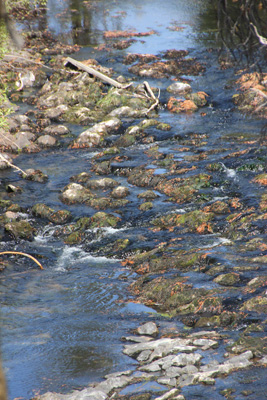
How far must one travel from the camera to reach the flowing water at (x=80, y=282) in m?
7.30

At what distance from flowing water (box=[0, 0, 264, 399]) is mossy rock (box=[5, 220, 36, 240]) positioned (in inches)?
12.5

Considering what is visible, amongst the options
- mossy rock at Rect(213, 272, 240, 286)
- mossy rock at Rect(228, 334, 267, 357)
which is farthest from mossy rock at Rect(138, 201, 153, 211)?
mossy rock at Rect(228, 334, 267, 357)

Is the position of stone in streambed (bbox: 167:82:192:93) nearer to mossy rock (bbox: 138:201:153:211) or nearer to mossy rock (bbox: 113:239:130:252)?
mossy rock (bbox: 138:201:153:211)

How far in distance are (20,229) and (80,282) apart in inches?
144

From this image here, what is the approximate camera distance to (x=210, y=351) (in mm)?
6785

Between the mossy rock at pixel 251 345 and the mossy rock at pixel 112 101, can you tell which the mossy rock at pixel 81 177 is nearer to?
the mossy rock at pixel 112 101

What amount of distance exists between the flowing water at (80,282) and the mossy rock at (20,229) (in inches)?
12.5

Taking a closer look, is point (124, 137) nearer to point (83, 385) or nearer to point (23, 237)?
point (23, 237)

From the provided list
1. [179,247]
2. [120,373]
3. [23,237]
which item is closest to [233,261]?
[179,247]

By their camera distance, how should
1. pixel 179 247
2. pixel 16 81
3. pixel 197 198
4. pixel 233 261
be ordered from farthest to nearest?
pixel 16 81 < pixel 197 198 < pixel 179 247 < pixel 233 261

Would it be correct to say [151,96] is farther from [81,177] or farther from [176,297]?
[176,297]

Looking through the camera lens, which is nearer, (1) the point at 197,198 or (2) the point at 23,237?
(2) the point at 23,237

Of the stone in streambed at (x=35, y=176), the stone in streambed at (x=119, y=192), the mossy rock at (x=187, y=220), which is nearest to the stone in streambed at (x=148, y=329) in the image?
the mossy rock at (x=187, y=220)

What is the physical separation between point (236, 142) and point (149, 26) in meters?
23.5
